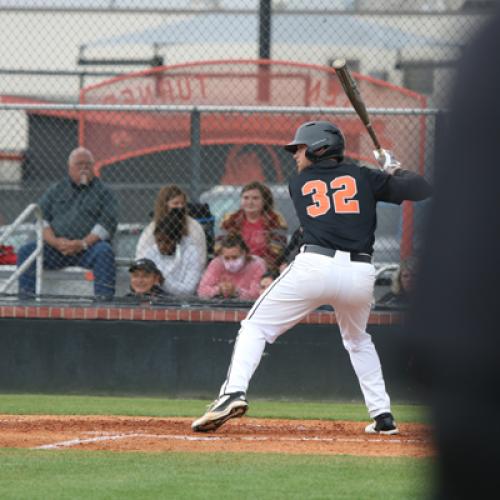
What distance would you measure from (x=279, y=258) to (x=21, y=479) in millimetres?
4882

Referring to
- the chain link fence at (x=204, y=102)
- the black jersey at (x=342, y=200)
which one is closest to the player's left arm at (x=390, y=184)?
the black jersey at (x=342, y=200)

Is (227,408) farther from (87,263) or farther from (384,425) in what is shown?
(87,263)

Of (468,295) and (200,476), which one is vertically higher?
(468,295)

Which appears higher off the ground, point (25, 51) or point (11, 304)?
point (25, 51)

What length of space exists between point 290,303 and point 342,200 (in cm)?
67

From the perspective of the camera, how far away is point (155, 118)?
11766 millimetres

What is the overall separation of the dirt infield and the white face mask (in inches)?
83.4

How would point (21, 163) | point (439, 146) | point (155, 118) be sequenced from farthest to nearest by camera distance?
point (21, 163) < point (155, 118) < point (439, 146)

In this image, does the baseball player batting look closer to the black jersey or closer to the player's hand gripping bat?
the black jersey

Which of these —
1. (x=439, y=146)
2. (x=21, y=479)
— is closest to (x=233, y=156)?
(x=21, y=479)

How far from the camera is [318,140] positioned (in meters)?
6.87

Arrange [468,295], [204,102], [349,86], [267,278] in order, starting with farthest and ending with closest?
[204,102]
[267,278]
[349,86]
[468,295]

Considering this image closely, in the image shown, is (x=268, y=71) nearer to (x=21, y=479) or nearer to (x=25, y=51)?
(x=25, y=51)

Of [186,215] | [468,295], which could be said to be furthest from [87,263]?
[468,295]
